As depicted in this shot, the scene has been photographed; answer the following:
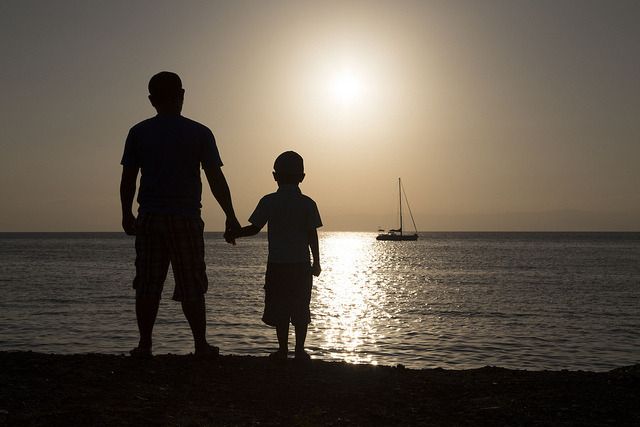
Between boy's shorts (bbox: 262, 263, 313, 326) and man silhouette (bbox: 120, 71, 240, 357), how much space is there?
44.3 inches

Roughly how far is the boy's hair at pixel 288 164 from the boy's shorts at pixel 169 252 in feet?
4.63

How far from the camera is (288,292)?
671 centimetres

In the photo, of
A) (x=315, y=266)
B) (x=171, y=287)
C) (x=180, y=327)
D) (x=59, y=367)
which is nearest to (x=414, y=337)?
(x=180, y=327)

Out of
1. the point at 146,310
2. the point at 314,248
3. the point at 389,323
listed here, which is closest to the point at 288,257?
the point at 314,248

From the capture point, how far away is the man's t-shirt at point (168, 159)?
5562mm

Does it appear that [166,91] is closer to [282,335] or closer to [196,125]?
[196,125]

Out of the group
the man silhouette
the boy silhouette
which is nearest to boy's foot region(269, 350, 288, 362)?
the boy silhouette

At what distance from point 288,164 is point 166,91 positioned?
1.61 meters

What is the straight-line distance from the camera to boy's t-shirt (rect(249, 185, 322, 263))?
6.70m

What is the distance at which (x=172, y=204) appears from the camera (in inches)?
219

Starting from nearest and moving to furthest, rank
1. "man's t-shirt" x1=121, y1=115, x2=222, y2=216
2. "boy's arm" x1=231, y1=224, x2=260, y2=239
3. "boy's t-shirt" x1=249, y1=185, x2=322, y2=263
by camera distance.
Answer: "man's t-shirt" x1=121, y1=115, x2=222, y2=216, "boy's arm" x1=231, y1=224, x2=260, y2=239, "boy's t-shirt" x1=249, y1=185, x2=322, y2=263

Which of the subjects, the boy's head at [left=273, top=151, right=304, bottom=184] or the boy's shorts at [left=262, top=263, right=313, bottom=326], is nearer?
the boy's shorts at [left=262, top=263, right=313, bottom=326]

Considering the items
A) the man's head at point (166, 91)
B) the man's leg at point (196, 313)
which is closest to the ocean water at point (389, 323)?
the man's leg at point (196, 313)

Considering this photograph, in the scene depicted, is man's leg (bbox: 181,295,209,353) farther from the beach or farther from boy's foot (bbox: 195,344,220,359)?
the beach
